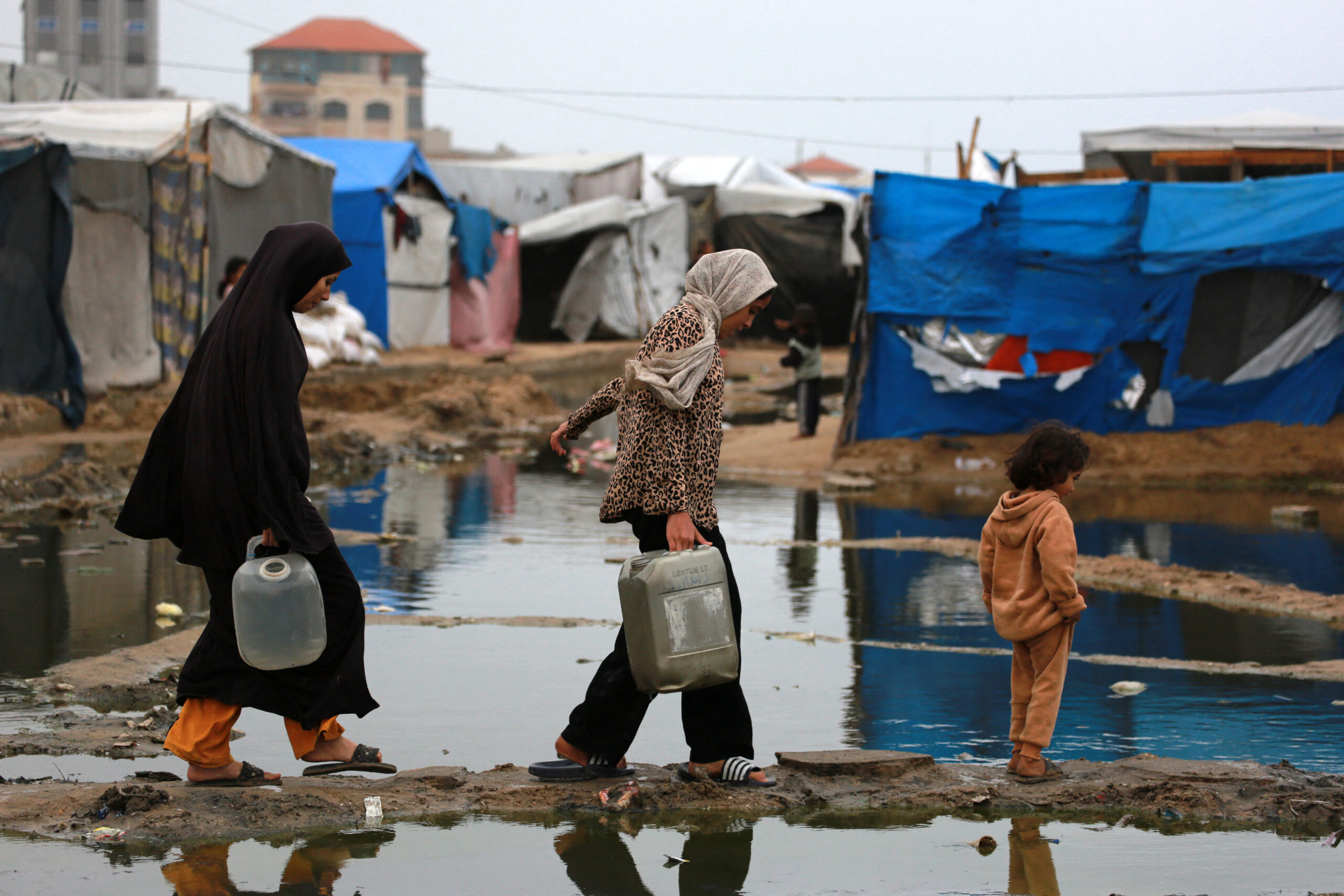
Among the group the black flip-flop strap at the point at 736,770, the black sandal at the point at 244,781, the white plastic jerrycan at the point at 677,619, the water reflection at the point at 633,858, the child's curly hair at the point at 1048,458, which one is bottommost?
the water reflection at the point at 633,858

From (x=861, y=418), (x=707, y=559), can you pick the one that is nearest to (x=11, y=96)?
(x=861, y=418)

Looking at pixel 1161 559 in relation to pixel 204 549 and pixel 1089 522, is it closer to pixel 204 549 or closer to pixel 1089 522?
pixel 1089 522

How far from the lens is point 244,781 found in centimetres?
418

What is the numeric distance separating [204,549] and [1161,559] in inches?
264

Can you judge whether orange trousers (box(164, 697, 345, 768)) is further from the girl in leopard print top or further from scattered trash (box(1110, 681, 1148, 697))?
scattered trash (box(1110, 681, 1148, 697))

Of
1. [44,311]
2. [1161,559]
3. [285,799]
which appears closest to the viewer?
[285,799]

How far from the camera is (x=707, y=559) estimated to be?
418 centimetres

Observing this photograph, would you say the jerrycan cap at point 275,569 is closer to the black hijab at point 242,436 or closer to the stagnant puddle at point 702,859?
the black hijab at point 242,436

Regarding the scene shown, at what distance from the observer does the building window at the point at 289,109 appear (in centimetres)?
10406

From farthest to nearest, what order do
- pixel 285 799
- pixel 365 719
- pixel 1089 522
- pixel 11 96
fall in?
pixel 11 96 < pixel 1089 522 < pixel 365 719 < pixel 285 799

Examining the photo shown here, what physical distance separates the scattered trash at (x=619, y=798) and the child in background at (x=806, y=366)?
10515 millimetres

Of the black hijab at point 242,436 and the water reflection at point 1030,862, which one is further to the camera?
the black hijab at point 242,436

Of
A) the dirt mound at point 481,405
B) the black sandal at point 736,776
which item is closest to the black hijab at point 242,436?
the black sandal at point 736,776

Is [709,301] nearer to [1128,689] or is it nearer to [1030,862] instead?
[1030,862]
